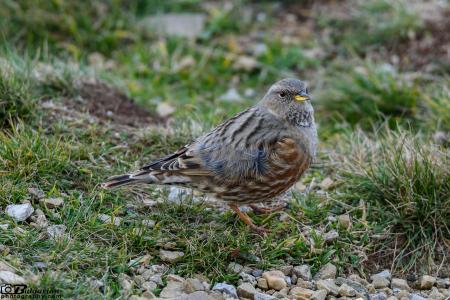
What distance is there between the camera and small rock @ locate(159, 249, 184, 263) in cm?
511

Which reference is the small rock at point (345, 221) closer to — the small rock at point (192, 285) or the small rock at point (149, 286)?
the small rock at point (192, 285)

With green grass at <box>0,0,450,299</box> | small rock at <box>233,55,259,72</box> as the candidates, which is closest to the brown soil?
green grass at <box>0,0,450,299</box>

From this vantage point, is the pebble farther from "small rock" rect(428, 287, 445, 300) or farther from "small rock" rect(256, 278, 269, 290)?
"small rock" rect(428, 287, 445, 300)

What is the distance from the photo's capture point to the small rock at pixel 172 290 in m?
4.79

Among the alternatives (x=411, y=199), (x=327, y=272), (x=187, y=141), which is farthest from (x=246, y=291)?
(x=187, y=141)

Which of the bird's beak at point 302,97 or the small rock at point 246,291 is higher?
the bird's beak at point 302,97

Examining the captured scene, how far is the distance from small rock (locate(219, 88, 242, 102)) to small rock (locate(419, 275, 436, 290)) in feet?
12.2

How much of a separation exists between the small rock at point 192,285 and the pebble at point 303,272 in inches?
28.3

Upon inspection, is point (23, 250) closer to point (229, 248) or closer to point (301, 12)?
point (229, 248)

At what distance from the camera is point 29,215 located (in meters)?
5.26

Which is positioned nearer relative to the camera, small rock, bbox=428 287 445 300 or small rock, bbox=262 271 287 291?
small rock, bbox=262 271 287 291

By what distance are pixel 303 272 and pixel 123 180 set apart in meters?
1.40

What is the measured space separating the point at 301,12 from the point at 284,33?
591 mm

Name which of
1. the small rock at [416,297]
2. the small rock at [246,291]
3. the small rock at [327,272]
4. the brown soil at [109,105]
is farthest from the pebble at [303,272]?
the brown soil at [109,105]
